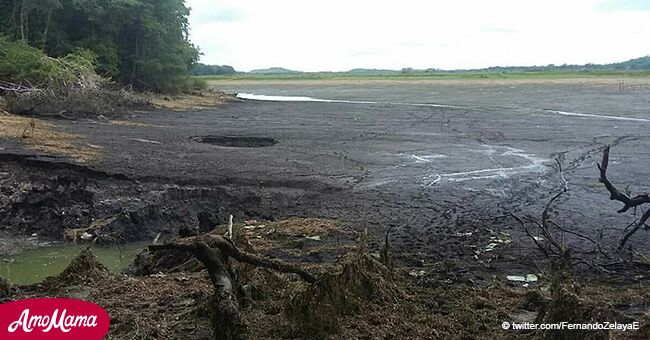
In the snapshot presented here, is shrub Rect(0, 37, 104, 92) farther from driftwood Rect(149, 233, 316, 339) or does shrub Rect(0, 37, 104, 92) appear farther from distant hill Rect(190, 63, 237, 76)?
distant hill Rect(190, 63, 237, 76)

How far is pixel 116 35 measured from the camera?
39969 millimetres

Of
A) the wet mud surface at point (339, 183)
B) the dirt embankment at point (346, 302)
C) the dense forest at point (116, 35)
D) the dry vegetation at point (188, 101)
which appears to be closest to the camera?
the dirt embankment at point (346, 302)

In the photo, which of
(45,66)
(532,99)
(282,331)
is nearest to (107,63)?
(45,66)

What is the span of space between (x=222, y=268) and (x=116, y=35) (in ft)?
126

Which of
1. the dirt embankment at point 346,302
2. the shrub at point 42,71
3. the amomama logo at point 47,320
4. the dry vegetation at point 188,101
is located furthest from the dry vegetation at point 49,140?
the dry vegetation at point 188,101

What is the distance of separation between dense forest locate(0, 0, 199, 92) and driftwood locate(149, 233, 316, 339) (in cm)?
2453

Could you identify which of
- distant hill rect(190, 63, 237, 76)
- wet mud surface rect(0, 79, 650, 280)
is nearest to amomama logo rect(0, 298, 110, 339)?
wet mud surface rect(0, 79, 650, 280)

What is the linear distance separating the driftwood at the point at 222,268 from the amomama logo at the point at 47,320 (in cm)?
126

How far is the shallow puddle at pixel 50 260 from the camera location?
859cm

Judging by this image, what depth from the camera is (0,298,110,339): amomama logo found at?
2832mm

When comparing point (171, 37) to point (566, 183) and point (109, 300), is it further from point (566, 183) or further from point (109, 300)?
point (109, 300)

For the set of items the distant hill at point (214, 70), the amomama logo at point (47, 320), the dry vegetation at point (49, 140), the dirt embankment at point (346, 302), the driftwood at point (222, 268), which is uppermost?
the amomama logo at point (47, 320)

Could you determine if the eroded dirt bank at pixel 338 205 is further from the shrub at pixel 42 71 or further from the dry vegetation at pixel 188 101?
the dry vegetation at pixel 188 101

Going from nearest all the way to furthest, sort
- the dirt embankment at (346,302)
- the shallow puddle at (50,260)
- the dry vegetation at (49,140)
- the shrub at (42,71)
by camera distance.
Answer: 1. the dirt embankment at (346,302)
2. the shallow puddle at (50,260)
3. the dry vegetation at (49,140)
4. the shrub at (42,71)
